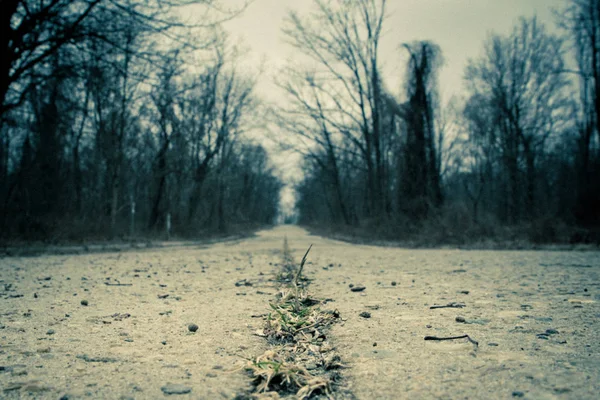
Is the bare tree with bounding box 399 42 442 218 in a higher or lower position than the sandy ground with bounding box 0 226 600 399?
higher

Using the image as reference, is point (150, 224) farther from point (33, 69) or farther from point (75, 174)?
point (33, 69)

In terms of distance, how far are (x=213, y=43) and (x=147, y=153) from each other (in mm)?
22800

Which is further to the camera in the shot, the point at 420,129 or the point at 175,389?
the point at 420,129

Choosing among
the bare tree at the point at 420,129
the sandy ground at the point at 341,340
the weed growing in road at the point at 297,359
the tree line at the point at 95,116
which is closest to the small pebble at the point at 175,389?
the sandy ground at the point at 341,340

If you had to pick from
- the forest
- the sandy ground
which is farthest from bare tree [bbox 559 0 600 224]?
the sandy ground

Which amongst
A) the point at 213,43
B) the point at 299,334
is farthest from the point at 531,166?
the point at 299,334

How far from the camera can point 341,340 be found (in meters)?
2.03

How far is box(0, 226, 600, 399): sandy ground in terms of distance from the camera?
141 cm

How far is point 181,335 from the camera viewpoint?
2.21 meters

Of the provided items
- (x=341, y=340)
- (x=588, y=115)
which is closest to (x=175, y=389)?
(x=341, y=340)

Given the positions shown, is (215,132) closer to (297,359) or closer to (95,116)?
(95,116)

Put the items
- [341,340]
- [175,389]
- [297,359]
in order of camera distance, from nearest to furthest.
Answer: [175,389]
[297,359]
[341,340]

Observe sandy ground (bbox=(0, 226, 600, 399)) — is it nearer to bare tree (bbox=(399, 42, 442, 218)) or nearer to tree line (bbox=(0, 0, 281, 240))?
tree line (bbox=(0, 0, 281, 240))

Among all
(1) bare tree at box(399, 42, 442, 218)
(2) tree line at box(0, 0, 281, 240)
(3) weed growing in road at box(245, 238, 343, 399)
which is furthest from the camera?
(1) bare tree at box(399, 42, 442, 218)
